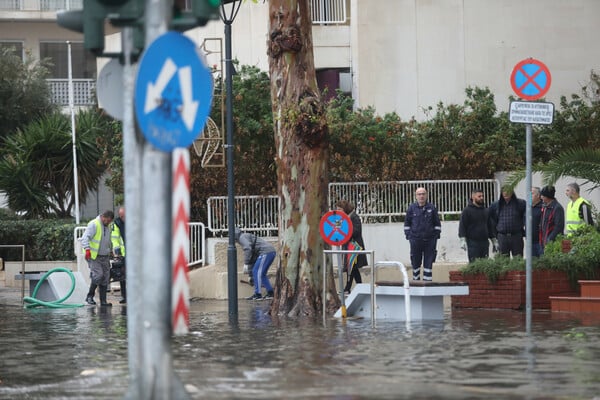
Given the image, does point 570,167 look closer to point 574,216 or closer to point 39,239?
point 574,216

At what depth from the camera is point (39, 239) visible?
35.8 metres

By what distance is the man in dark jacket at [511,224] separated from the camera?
75.5 feet

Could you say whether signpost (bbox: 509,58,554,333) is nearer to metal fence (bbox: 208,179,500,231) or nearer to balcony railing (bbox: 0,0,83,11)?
metal fence (bbox: 208,179,500,231)

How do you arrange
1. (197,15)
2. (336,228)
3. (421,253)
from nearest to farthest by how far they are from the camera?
(197,15) < (336,228) < (421,253)

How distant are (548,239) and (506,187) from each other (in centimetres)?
260

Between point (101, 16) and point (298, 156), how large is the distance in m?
11.4

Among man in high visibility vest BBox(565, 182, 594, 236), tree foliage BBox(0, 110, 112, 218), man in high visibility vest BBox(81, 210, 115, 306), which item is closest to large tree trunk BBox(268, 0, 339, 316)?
man in high visibility vest BBox(565, 182, 594, 236)

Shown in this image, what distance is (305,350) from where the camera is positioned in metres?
13.7

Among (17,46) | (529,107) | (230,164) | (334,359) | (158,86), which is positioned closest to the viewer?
(158,86)

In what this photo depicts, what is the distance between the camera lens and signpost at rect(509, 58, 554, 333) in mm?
15289

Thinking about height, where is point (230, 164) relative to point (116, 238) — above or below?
above

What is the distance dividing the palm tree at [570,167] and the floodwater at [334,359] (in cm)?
225

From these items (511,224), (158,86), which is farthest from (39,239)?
(158,86)

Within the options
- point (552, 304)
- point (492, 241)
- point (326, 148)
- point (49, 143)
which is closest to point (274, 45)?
point (326, 148)
